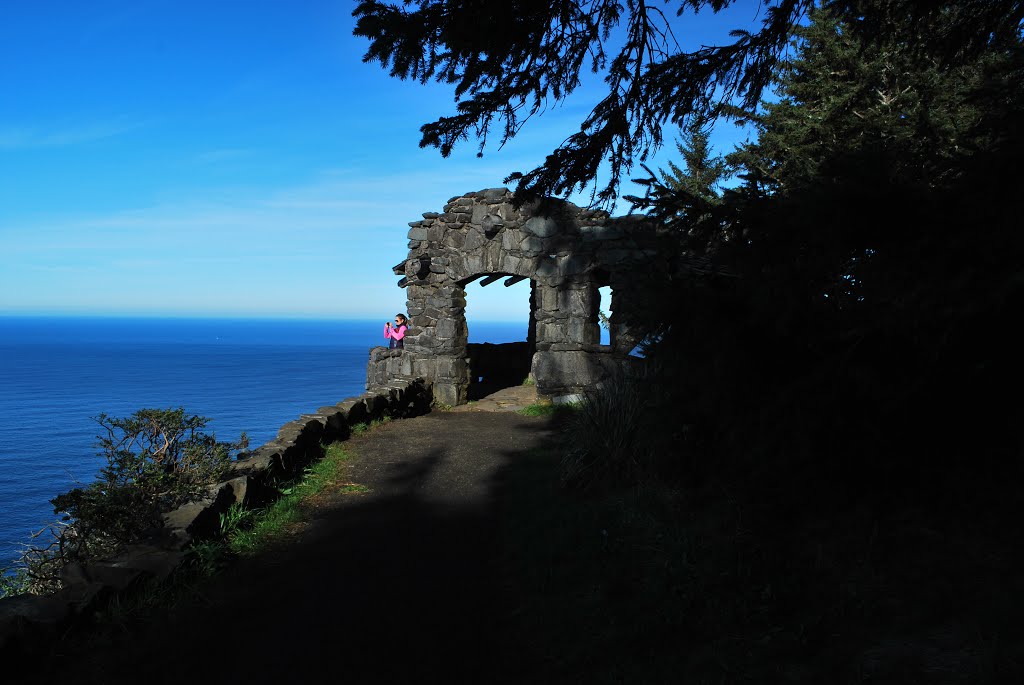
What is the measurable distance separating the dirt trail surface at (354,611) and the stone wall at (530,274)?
5340mm

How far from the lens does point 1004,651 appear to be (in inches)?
97.5

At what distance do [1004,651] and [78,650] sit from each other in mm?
4693

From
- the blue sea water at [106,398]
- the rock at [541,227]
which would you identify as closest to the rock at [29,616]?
the blue sea water at [106,398]

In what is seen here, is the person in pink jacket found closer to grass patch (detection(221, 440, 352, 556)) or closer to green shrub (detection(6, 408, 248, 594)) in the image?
grass patch (detection(221, 440, 352, 556))

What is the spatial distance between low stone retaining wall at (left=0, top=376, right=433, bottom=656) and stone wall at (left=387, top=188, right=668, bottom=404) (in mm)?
3745

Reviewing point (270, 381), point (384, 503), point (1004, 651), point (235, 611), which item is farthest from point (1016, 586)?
point (270, 381)

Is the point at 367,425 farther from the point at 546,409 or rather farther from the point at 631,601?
the point at 631,601

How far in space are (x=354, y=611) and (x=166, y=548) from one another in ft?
5.30

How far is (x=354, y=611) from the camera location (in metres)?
4.43

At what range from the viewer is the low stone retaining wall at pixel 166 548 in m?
3.77

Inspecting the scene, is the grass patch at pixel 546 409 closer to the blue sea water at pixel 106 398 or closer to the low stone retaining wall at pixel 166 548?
the low stone retaining wall at pixel 166 548

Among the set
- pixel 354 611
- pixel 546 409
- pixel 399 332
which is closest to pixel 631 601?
pixel 354 611

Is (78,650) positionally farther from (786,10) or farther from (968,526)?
(786,10)

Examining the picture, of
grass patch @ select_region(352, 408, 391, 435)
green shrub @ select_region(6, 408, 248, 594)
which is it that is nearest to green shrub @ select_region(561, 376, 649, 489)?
green shrub @ select_region(6, 408, 248, 594)
